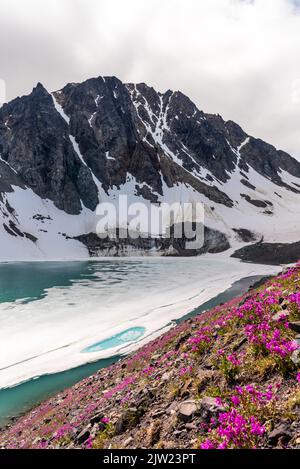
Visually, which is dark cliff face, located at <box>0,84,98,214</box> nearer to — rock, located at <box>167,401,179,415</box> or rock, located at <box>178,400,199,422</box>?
rock, located at <box>167,401,179,415</box>

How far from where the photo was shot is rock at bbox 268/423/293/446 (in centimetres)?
481

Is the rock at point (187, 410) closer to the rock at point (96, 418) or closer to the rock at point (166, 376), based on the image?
the rock at point (166, 376)

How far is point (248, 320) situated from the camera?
32.2ft

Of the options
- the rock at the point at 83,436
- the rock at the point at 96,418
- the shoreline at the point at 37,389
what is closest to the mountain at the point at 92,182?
the shoreline at the point at 37,389

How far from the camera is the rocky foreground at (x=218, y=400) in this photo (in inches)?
208

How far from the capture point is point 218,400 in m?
6.25

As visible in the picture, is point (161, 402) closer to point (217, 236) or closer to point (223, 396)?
point (223, 396)

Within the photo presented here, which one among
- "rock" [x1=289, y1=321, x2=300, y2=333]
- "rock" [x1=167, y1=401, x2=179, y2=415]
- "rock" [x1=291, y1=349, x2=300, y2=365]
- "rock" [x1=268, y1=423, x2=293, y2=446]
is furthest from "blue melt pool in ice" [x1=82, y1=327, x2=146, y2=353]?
"rock" [x1=268, y1=423, x2=293, y2=446]

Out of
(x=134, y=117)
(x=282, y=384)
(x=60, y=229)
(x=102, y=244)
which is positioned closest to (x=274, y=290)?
(x=282, y=384)

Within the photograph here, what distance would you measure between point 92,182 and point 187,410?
509 ft

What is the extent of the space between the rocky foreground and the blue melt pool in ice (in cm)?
1250

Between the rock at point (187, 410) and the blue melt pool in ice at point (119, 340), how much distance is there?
1836 cm

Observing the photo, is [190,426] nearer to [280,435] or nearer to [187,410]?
[187,410]

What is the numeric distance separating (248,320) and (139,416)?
440cm
